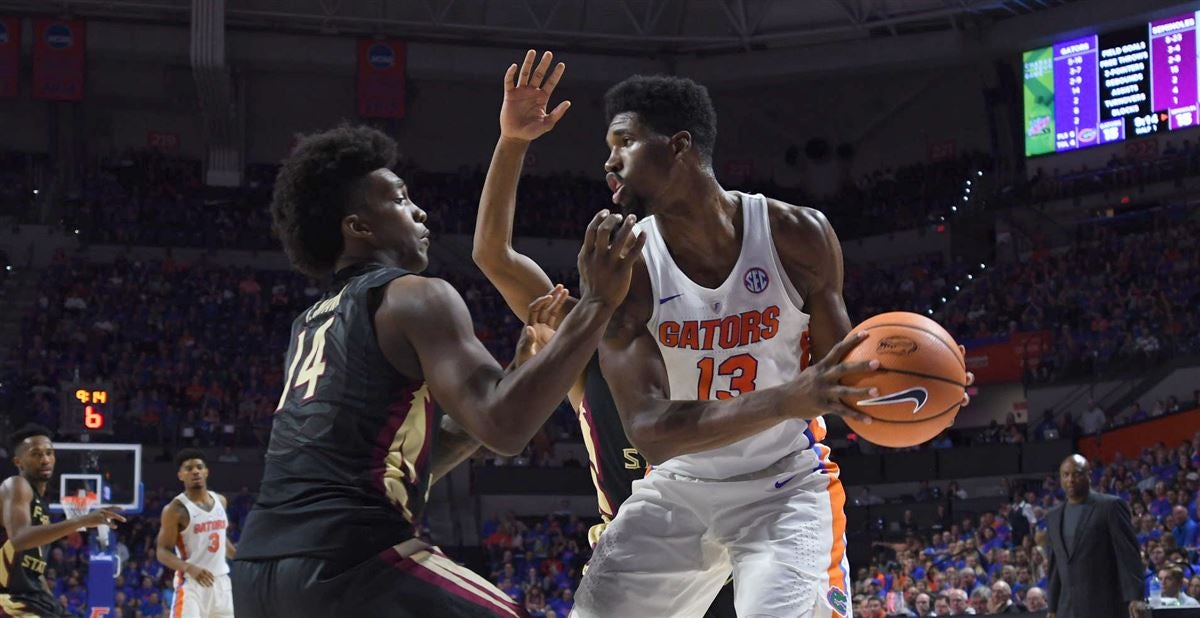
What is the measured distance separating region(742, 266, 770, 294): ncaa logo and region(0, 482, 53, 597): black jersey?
514 cm

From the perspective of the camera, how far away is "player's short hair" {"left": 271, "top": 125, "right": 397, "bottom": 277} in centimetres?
345

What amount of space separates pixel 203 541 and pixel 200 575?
48 centimetres

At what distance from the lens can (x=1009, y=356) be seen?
24.0 metres

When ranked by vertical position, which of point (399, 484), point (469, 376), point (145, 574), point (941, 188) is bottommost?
point (145, 574)

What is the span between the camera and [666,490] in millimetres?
4395

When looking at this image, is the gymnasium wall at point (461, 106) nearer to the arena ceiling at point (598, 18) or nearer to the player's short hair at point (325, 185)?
the arena ceiling at point (598, 18)

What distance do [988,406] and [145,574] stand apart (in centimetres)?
1552

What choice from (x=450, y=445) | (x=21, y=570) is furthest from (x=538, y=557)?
(x=450, y=445)

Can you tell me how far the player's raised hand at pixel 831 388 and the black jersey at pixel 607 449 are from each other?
180 centimetres

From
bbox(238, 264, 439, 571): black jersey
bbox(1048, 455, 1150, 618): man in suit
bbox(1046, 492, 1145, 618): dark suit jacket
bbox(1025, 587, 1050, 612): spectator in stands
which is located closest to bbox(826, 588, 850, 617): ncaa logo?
bbox(238, 264, 439, 571): black jersey

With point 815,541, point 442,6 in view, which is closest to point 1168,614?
point 815,541

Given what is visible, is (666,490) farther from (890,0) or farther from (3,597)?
(890,0)

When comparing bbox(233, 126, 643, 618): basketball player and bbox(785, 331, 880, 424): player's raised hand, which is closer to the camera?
bbox(233, 126, 643, 618): basketball player

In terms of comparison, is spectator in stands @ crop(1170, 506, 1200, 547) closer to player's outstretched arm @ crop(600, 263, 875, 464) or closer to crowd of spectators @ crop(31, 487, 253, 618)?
player's outstretched arm @ crop(600, 263, 875, 464)
